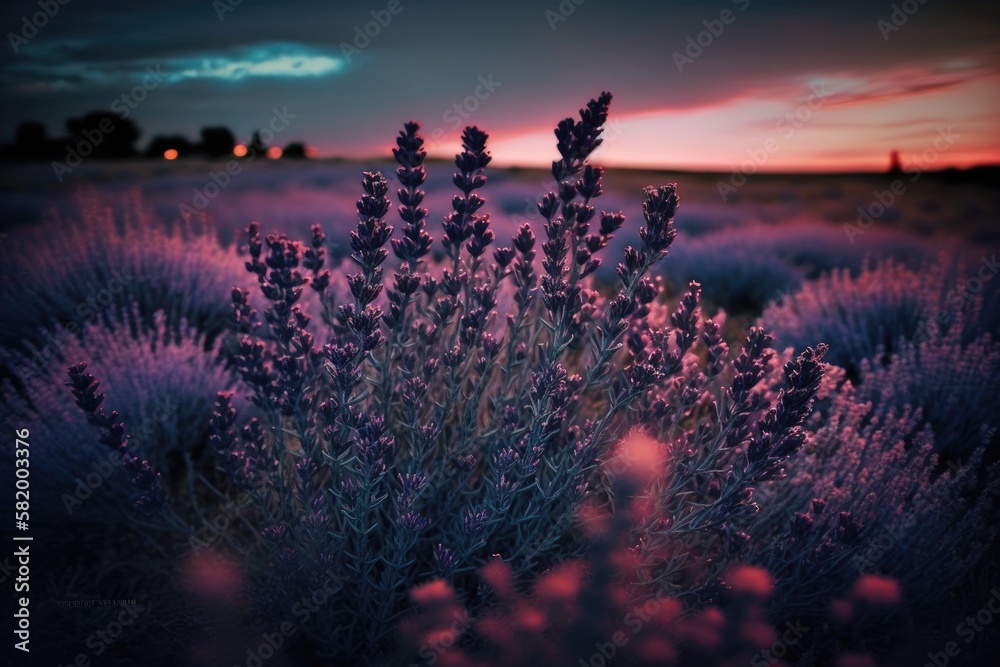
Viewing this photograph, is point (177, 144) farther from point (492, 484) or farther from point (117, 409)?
point (492, 484)

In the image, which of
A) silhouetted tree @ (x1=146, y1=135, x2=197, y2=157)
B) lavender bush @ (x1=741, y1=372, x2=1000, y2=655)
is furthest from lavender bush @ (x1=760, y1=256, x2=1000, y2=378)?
silhouetted tree @ (x1=146, y1=135, x2=197, y2=157)

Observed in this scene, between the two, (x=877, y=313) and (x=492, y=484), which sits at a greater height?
(x=877, y=313)

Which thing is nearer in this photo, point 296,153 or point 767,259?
point 767,259

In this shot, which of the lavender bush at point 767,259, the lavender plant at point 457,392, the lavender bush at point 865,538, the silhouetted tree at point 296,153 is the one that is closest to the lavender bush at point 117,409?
the lavender plant at point 457,392

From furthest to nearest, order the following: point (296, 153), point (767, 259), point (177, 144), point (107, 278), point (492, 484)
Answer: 1. point (296, 153)
2. point (177, 144)
3. point (767, 259)
4. point (107, 278)
5. point (492, 484)

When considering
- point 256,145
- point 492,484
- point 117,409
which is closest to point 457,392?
point 492,484

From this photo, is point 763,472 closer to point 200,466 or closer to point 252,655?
point 252,655

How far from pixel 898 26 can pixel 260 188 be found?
42.5 feet

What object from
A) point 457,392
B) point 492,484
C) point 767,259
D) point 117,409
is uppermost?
point 767,259

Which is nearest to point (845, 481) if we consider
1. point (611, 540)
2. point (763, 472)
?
point (763, 472)

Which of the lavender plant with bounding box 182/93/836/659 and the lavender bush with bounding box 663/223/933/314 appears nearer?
the lavender plant with bounding box 182/93/836/659

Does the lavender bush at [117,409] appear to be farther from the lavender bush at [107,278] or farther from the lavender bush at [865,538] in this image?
the lavender bush at [865,538]

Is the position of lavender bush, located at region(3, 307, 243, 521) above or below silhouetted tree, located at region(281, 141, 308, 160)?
below

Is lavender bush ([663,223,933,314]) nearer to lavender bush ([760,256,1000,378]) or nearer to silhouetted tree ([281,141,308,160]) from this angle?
lavender bush ([760,256,1000,378])
